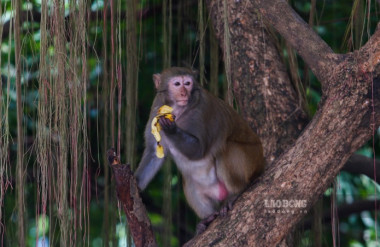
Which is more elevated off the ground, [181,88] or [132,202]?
[181,88]

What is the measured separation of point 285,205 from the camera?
130 inches

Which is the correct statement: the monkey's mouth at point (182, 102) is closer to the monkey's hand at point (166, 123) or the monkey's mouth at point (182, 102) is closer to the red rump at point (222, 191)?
the monkey's hand at point (166, 123)

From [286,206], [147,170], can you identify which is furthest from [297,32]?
[147,170]

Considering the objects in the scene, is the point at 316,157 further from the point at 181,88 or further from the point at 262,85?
the point at 262,85

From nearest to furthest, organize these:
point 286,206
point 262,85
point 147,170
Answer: point 286,206 → point 147,170 → point 262,85

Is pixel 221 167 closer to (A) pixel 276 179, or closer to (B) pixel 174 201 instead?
(A) pixel 276 179

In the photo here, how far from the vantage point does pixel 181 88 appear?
4215 mm

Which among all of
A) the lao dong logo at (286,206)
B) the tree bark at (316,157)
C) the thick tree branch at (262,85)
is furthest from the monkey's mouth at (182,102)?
the lao dong logo at (286,206)

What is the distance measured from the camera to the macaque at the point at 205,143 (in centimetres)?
423

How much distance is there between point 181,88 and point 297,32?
86cm

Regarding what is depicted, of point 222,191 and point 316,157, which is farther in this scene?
point 222,191

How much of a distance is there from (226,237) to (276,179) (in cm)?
39

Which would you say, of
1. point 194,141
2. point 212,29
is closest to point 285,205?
point 194,141

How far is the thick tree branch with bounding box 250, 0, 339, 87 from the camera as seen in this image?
12.0 ft
